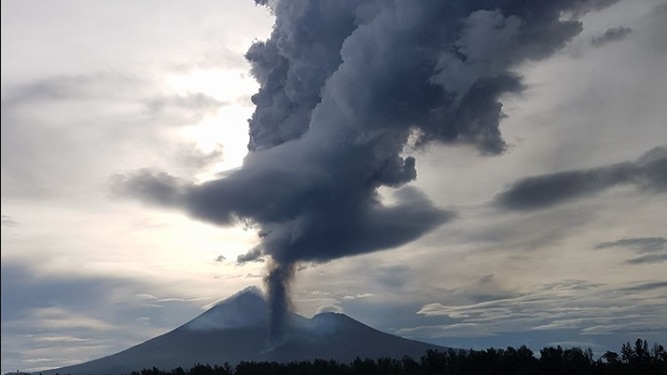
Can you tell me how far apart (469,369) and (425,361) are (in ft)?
39.8

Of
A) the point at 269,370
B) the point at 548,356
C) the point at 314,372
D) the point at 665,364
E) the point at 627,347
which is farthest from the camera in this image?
the point at 269,370

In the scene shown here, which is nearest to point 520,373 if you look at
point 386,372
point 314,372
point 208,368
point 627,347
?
point 627,347

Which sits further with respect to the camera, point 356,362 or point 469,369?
point 356,362

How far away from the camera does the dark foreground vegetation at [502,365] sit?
128 metres

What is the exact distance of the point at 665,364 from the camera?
12238 cm

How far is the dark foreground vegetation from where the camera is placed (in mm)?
128500

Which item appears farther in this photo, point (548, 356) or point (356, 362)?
point (356, 362)

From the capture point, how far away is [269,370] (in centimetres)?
16462

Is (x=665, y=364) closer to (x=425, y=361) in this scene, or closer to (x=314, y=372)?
Answer: (x=425, y=361)

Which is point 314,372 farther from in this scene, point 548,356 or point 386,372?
point 548,356

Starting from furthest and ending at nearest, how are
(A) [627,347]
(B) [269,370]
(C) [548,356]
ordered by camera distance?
(B) [269,370]
(C) [548,356]
(A) [627,347]

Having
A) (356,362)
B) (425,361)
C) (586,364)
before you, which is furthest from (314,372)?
(586,364)

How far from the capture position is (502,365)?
5625 inches

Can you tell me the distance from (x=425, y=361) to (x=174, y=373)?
214 ft
